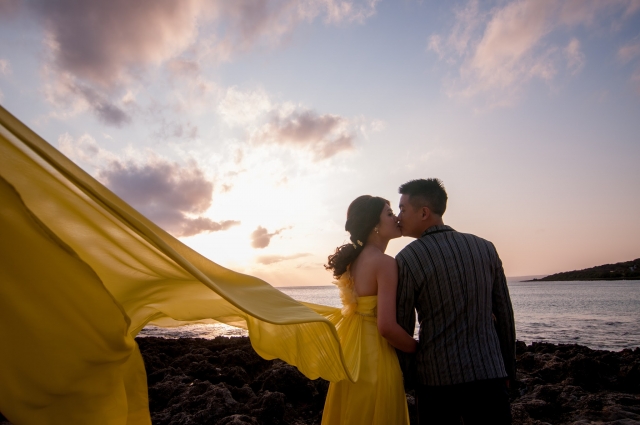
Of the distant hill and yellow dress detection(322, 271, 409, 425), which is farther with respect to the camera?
the distant hill

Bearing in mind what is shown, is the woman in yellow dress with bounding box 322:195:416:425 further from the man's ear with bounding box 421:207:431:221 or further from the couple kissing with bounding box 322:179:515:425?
the man's ear with bounding box 421:207:431:221

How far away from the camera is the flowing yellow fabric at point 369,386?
115 inches

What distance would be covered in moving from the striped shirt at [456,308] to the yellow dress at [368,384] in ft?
0.61

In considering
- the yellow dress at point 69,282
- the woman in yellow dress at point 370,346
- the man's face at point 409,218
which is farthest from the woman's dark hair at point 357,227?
the yellow dress at point 69,282

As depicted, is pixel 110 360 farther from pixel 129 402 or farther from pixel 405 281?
pixel 405 281

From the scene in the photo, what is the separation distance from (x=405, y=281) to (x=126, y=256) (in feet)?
6.51

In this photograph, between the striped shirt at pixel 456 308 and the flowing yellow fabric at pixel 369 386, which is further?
the flowing yellow fabric at pixel 369 386

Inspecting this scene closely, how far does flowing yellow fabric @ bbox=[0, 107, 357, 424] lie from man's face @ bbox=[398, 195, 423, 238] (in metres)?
1.73

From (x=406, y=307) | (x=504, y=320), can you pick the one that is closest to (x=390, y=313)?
(x=406, y=307)

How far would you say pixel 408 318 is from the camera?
9.95 feet

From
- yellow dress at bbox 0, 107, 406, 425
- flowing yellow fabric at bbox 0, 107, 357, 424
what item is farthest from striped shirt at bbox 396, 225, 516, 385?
flowing yellow fabric at bbox 0, 107, 357, 424

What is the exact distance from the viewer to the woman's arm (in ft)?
9.66

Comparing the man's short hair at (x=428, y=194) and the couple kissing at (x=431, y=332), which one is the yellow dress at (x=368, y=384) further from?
the man's short hair at (x=428, y=194)

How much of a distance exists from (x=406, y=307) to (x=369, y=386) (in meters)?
0.66
